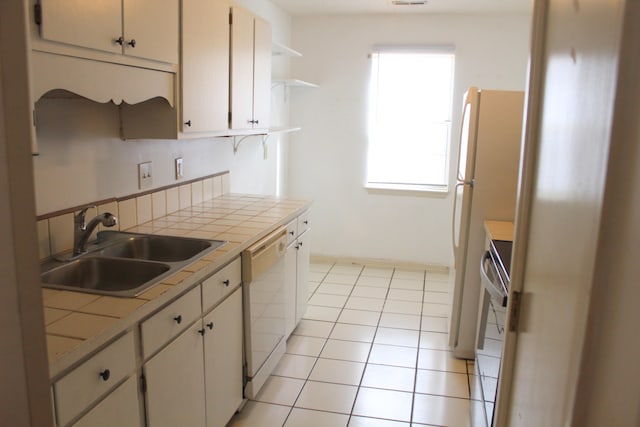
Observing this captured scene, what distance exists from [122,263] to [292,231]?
1268 millimetres

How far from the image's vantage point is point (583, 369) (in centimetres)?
74

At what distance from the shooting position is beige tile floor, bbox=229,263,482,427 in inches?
103

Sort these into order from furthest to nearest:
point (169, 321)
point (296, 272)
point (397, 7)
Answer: point (397, 7) < point (296, 272) < point (169, 321)

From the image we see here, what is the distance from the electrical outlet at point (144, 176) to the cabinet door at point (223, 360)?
81 centimetres

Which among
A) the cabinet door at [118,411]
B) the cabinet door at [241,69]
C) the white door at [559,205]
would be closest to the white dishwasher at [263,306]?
the cabinet door at [241,69]

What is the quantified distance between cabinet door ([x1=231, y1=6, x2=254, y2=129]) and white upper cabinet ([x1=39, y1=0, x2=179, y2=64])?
0.65 meters

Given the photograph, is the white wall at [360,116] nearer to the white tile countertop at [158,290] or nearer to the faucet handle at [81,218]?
the white tile countertop at [158,290]

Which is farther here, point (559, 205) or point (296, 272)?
point (296, 272)

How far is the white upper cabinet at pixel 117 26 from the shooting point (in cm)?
157

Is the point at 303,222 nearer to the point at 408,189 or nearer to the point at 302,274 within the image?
the point at 302,274

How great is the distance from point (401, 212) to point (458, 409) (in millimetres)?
2712

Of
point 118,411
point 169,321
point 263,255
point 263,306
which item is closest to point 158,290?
point 169,321

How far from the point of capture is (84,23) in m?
1.69

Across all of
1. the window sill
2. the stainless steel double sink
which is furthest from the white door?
the window sill
